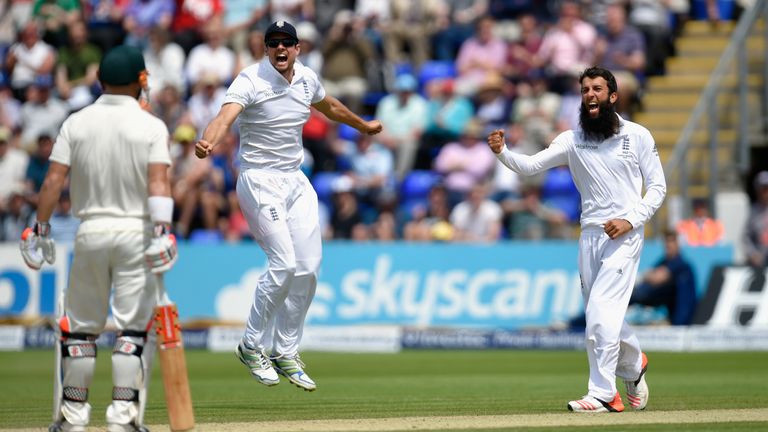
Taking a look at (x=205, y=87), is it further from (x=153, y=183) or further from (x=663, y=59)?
(x=153, y=183)

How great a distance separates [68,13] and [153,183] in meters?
15.1

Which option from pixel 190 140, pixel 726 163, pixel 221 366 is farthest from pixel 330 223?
pixel 726 163

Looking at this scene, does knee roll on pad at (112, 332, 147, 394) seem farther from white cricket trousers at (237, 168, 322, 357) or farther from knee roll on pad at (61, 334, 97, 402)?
white cricket trousers at (237, 168, 322, 357)

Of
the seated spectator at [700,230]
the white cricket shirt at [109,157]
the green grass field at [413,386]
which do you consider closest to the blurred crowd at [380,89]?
the seated spectator at [700,230]

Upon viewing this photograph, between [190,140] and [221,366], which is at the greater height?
[190,140]

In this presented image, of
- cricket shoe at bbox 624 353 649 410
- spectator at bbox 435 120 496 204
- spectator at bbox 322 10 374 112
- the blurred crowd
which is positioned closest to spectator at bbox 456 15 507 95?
the blurred crowd

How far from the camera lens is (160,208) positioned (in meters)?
6.73

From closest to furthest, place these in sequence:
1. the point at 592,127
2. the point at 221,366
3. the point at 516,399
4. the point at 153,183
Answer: the point at 153,183 → the point at 592,127 → the point at 516,399 → the point at 221,366

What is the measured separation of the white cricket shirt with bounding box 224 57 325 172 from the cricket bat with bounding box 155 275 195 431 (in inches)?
98.2

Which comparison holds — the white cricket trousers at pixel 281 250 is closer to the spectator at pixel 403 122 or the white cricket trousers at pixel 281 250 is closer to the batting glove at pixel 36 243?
the batting glove at pixel 36 243

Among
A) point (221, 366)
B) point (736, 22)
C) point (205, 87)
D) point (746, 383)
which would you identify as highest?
point (736, 22)

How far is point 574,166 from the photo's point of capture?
8.94m

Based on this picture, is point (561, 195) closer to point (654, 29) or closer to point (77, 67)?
point (654, 29)

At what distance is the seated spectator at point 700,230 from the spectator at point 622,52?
83.3 inches
